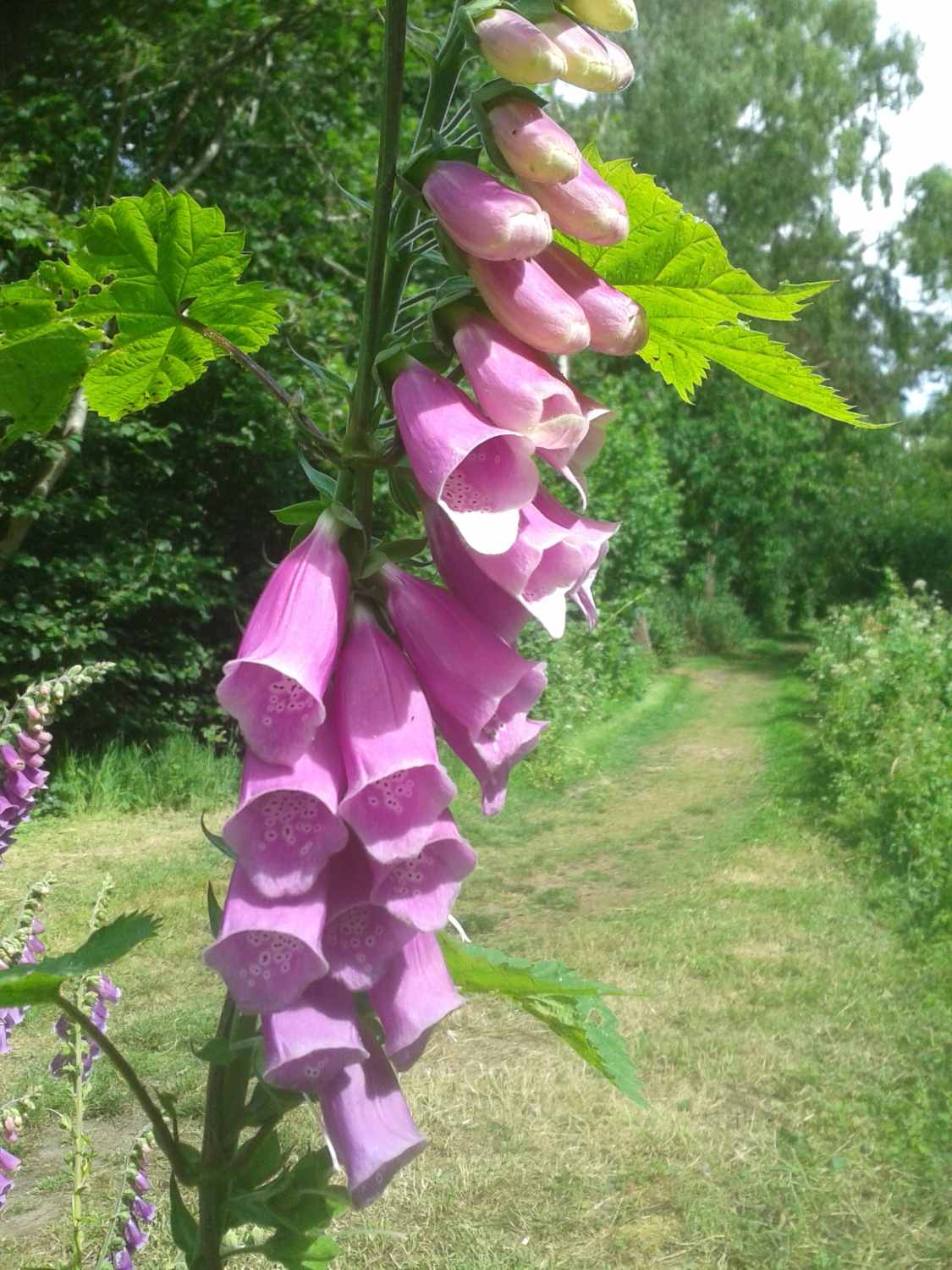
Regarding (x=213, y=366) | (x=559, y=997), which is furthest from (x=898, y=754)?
(x=559, y=997)

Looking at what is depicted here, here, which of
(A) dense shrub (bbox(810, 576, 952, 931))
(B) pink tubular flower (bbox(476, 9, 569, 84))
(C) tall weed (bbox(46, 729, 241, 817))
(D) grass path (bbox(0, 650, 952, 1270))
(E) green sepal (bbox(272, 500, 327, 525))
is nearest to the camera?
(B) pink tubular flower (bbox(476, 9, 569, 84))

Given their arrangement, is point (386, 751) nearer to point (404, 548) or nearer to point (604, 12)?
point (404, 548)

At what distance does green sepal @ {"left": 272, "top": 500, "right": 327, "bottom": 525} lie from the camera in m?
0.47

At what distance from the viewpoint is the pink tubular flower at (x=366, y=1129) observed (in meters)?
0.42

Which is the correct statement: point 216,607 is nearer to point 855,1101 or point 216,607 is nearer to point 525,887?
point 525,887

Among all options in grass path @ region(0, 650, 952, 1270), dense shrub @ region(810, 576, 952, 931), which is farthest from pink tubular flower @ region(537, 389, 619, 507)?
dense shrub @ region(810, 576, 952, 931)

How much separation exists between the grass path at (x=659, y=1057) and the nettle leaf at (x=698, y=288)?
2.02 feet

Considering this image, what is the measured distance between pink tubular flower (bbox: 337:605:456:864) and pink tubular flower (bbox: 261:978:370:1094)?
0.07m

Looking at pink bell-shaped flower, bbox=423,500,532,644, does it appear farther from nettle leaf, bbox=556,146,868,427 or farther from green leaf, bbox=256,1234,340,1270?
green leaf, bbox=256,1234,340,1270

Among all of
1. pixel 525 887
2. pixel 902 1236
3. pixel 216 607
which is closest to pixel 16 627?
pixel 216 607

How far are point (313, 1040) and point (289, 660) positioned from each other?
0.47ft

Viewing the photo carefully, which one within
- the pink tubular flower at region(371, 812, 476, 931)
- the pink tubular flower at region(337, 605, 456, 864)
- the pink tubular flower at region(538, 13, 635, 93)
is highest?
the pink tubular flower at region(538, 13, 635, 93)

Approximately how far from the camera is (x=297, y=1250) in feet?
1.67

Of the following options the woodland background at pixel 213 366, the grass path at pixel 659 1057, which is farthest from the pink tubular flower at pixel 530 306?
the woodland background at pixel 213 366
